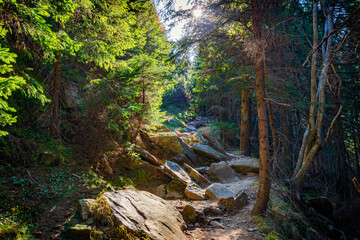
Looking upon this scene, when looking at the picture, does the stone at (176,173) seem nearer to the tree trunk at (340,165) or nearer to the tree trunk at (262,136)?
the tree trunk at (262,136)

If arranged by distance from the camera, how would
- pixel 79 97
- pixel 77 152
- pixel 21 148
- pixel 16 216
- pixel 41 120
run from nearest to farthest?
pixel 16 216 → pixel 21 148 → pixel 41 120 → pixel 77 152 → pixel 79 97

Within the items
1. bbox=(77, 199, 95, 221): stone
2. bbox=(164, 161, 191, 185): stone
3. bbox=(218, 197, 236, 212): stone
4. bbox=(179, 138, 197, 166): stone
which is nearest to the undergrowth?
bbox=(218, 197, 236, 212): stone

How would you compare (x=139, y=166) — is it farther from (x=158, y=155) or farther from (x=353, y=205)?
(x=353, y=205)

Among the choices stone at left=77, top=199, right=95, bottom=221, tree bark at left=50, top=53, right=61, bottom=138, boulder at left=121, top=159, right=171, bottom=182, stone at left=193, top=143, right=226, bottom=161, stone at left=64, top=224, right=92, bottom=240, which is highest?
tree bark at left=50, top=53, right=61, bottom=138

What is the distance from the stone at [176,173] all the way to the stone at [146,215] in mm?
2659

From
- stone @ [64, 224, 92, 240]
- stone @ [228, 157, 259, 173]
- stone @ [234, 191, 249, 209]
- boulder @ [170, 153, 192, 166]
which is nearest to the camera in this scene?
stone @ [64, 224, 92, 240]

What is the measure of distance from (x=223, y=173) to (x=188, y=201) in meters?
2.96

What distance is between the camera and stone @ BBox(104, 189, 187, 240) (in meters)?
3.58

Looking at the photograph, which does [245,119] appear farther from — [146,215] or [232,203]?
[146,215]

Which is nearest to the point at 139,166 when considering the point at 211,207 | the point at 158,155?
the point at 158,155

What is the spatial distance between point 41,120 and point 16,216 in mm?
3715

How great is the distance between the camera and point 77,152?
680 centimetres

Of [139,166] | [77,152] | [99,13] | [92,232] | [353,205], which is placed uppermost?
[99,13]

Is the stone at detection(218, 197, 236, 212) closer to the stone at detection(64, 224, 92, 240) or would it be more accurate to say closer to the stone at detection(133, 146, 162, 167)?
the stone at detection(133, 146, 162, 167)
